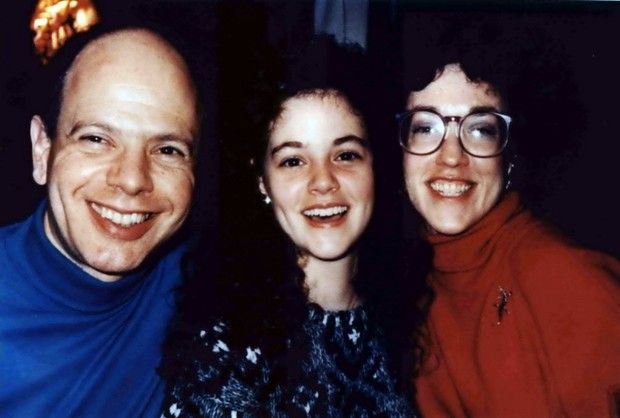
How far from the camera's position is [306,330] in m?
1.14

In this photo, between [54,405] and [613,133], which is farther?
[613,133]

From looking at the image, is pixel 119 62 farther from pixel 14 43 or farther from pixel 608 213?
pixel 608 213

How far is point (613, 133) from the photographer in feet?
3.90

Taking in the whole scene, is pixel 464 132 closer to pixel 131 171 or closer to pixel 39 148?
pixel 131 171

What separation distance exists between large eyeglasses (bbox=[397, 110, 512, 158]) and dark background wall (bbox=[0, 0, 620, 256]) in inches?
1.3

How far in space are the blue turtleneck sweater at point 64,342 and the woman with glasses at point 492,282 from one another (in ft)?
1.68

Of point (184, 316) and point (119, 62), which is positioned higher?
point (119, 62)

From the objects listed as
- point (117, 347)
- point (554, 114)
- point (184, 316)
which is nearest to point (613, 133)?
point (554, 114)

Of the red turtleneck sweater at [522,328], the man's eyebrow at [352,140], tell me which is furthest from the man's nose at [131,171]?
the red turtleneck sweater at [522,328]

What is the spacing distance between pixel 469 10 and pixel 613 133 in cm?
36

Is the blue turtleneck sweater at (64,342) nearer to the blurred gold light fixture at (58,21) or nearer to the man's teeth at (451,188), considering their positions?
the blurred gold light fixture at (58,21)

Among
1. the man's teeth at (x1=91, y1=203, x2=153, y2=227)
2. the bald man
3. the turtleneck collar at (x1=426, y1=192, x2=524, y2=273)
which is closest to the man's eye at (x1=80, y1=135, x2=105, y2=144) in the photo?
the bald man

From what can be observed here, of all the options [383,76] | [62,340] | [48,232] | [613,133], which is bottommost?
[62,340]

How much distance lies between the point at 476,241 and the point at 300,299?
347mm
